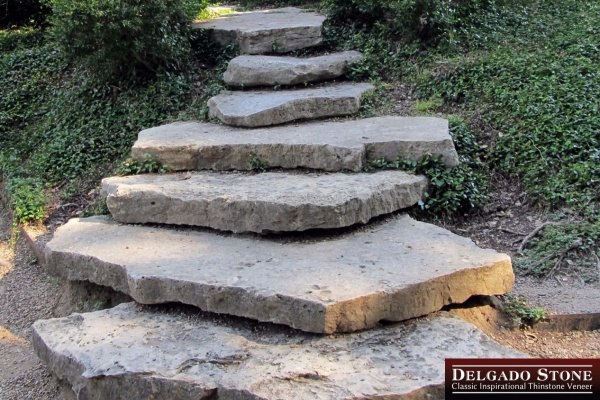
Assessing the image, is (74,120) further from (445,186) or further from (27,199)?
(445,186)

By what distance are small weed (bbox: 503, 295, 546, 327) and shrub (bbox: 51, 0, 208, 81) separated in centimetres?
410

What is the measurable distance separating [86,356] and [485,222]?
2.87 metres

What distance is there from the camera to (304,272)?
Result: 3.33 m

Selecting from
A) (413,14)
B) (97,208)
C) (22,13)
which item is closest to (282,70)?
(413,14)

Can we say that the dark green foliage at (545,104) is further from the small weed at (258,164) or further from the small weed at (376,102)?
the small weed at (258,164)

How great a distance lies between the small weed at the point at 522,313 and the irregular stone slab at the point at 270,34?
3937 millimetres

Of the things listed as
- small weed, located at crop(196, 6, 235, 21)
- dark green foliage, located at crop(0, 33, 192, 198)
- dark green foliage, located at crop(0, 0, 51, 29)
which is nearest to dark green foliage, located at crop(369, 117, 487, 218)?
dark green foliage, located at crop(0, 33, 192, 198)

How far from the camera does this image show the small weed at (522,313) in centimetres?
352

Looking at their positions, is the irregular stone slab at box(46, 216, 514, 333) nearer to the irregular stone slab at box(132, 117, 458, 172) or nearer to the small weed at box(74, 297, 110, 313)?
the small weed at box(74, 297, 110, 313)

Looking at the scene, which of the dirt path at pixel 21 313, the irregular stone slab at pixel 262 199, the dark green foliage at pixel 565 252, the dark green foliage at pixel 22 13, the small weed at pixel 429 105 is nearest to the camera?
the dirt path at pixel 21 313

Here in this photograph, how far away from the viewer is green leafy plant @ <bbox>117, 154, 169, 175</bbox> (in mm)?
4973

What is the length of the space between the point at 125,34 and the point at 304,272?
12.0 feet

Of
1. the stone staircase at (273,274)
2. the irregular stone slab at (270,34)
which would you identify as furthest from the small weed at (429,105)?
the irregular stone slab at (270,34)

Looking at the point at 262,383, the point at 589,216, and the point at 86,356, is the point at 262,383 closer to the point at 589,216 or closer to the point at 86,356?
the point at 86,356
